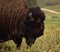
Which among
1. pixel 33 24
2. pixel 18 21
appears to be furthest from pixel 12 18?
pixel 33 24

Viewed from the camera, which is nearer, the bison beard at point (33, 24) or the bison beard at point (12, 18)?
the bison beard at point (12, 18)

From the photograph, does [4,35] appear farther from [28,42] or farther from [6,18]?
[28,42]

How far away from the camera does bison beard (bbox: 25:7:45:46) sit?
9.74 meters

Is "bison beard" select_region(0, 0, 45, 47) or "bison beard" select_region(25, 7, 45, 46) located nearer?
"bison beard" select_region(0, 0, 45, 47)

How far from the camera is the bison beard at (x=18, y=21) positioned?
9070mm

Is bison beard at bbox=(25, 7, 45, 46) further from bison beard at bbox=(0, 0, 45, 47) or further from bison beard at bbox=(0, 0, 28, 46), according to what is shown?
bison beard at bbox=(0, 0, 28, 46)

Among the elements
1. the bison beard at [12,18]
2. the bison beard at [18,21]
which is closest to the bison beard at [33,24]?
the bison beard at [18,21]

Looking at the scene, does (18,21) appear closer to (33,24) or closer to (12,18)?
(12,18)

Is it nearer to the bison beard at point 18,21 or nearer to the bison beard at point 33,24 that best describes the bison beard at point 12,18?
the bison beard at point 18,21

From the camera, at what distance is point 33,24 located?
993 centimetres

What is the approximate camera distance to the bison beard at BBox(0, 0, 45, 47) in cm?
907

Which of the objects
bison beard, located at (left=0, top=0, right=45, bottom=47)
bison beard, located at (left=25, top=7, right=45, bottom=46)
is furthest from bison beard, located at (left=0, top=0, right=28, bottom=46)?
bison beard, located at (left=25, top=7, right=45, bottom=46)

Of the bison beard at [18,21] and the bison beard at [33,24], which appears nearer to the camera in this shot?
the bison beard at [18,21]

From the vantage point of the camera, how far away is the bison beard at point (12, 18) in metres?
9.04
